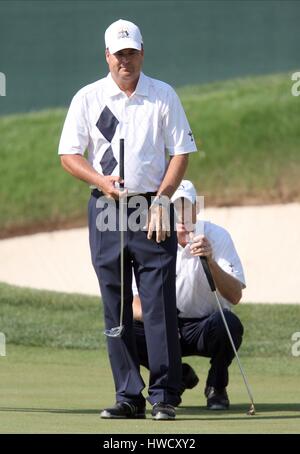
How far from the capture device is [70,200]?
669 inches

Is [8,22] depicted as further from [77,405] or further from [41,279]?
[77,405]

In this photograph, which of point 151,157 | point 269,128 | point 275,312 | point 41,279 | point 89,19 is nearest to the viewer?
point 151,157

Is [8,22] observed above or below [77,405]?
above

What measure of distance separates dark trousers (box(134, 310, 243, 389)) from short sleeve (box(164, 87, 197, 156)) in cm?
119

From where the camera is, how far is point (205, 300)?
7.93 meters

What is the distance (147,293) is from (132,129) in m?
0.81

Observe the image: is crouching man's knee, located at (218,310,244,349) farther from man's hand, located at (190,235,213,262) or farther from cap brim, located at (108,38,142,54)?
cap brim, located at (108,38,142,54)

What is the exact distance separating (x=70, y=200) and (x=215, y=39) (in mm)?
2658

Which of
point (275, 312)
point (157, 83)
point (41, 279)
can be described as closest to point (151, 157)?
point (157, 83)

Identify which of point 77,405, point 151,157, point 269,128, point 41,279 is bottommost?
point 77,405

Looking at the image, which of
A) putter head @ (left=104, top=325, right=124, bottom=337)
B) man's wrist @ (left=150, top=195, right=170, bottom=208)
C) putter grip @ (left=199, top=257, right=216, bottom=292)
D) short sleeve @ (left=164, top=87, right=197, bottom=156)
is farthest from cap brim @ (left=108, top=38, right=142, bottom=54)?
putter head @ (left=104, top=325, right=124, bottom=337)

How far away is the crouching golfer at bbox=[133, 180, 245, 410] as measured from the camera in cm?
762

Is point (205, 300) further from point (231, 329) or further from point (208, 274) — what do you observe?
point (208, 274)

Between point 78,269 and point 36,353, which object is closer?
point 36,353
